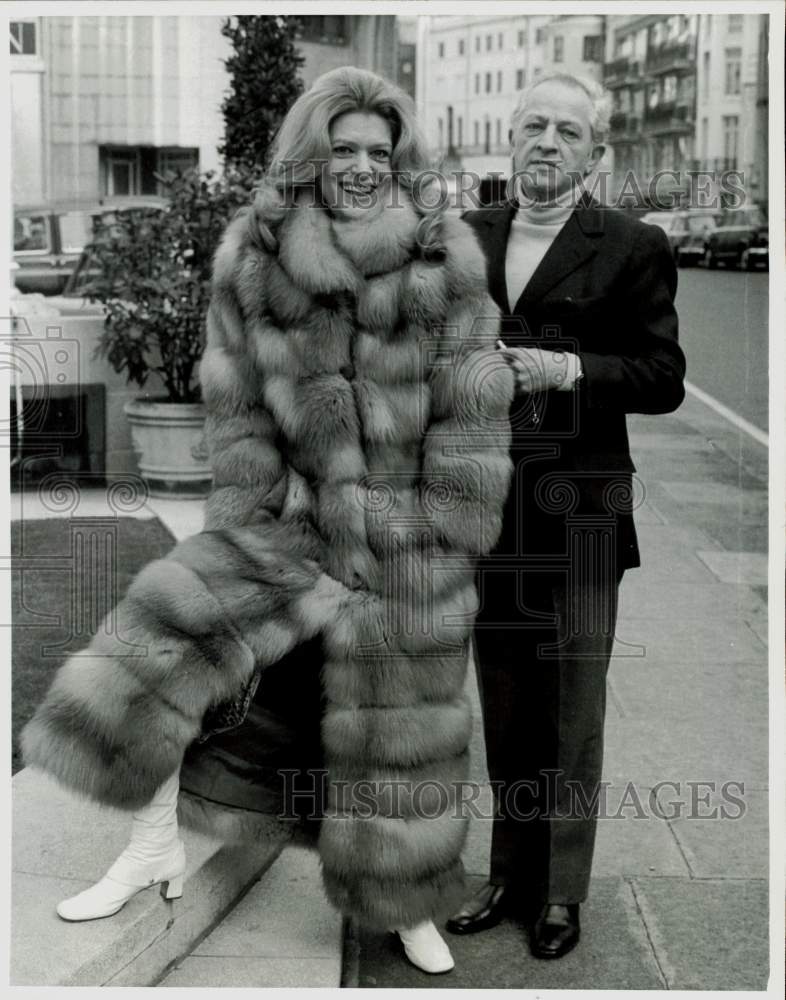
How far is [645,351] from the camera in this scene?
3.05 m

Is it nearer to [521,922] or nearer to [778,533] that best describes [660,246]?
[778,533]

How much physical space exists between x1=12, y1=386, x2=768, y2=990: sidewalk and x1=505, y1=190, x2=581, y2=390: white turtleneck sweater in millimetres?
1646

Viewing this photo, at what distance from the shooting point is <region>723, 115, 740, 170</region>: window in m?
5.57

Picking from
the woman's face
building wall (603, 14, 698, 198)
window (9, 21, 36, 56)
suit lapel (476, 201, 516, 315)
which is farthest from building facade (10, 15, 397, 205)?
the woman's face

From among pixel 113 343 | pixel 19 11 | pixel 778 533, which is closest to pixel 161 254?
pixel 113 343

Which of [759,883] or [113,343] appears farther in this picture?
[113,343]

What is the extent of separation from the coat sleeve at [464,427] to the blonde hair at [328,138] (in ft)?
0.73

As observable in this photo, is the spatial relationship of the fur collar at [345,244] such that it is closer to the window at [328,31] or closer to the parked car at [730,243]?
the parked car at [730,243]

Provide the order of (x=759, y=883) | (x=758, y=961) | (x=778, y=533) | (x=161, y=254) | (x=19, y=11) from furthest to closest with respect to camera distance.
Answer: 1. (x=161, y=254)
2. (x=759, y=883)
3. (x=758, y=961)
4. (x=19, y=11)
5. (x=778, y=533)

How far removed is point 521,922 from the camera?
341cm

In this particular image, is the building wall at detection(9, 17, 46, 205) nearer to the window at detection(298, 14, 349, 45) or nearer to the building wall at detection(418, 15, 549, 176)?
the building wall at detection(418, 15, 549, 176)

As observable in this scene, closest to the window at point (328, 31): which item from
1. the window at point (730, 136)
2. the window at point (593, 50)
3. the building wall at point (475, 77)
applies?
the building wall at point (475, 77)

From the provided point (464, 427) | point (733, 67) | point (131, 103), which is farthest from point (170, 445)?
point (131, 103)

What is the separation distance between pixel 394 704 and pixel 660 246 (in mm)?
1272
